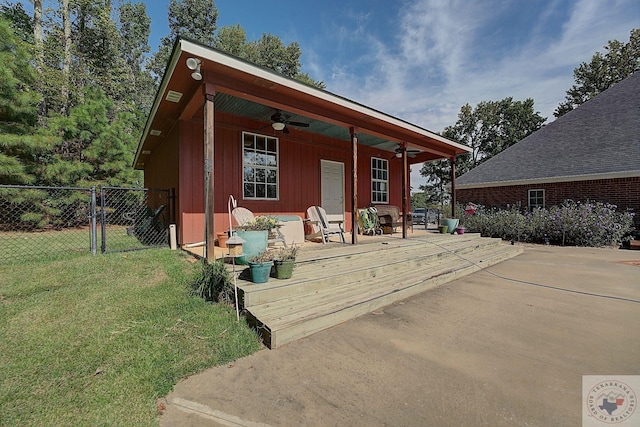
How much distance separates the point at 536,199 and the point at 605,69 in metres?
18.8

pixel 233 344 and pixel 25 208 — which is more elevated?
pixel 25 208

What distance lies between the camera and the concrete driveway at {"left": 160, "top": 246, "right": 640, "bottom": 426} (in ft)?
5.19

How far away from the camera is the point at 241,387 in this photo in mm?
1815

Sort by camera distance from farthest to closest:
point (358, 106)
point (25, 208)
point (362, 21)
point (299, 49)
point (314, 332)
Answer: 1. point (299, 49)
2. point (362, 21)
3. point (25, 208)
4. point (358, 106)
5. point (314, 332)

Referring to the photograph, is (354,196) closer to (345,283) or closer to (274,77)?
(345,283)

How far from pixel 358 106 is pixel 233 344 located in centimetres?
456

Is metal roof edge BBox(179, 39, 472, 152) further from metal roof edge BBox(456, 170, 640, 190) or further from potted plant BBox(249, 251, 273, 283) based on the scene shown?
metal roof edge BBox(456, 170, 640, 190)

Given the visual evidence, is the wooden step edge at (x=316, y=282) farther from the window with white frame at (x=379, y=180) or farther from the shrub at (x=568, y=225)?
the shrub at (x=568, y=225)

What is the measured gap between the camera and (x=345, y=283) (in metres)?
3.59

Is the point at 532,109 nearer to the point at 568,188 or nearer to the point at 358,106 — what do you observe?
the point at 568,188

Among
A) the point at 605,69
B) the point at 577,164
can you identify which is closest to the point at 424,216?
the point at 577,164

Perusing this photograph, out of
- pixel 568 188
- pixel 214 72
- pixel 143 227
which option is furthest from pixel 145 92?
pixel 568 188

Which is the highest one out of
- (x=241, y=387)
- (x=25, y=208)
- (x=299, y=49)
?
(x=299, y=49)

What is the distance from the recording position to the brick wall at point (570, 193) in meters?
9.19
